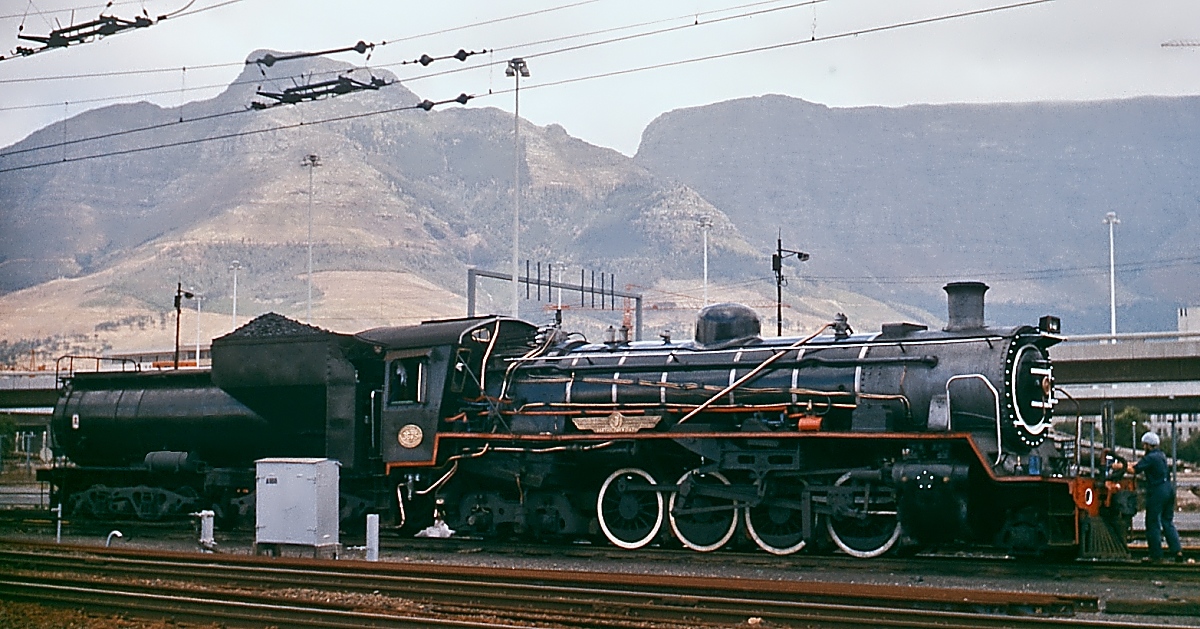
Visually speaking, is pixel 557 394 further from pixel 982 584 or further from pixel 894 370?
pixel 982 584

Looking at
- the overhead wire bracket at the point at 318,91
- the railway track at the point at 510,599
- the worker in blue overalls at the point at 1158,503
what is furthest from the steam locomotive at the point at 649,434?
the overhead wire bracket at the point at 318,91

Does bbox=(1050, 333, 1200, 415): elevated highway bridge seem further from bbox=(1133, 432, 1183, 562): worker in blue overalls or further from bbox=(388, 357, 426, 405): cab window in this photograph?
bbox=(388, 357, 426, 405): cab window

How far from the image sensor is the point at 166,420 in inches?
907

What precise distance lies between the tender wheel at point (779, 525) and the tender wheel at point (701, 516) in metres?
0.35

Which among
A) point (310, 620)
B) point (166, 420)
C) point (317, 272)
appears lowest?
point (310, 620)

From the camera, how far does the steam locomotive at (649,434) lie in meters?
16.1

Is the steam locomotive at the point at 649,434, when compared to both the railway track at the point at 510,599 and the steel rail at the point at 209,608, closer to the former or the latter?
the railway track at the point at 510,599

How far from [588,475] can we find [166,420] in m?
8.81

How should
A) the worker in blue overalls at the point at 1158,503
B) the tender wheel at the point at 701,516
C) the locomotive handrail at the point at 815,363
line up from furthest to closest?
the tender wheel at the point at 701,516, the locomotive handrail at the point at 815,363, the worker in blue overalls at the point at 1158,503

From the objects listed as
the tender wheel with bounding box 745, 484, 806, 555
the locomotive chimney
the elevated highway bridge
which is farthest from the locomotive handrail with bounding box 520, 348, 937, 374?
the elevated highway bridge

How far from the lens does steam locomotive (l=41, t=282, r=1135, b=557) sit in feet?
53.0

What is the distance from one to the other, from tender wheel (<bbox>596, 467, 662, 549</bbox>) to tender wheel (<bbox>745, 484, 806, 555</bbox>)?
153 cm

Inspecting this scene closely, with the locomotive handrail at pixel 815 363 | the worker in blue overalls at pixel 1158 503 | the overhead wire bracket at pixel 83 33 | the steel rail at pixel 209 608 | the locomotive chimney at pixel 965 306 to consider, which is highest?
the overhead wire bracket at pixel 83 33

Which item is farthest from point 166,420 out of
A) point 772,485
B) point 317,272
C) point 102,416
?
point 317,272
